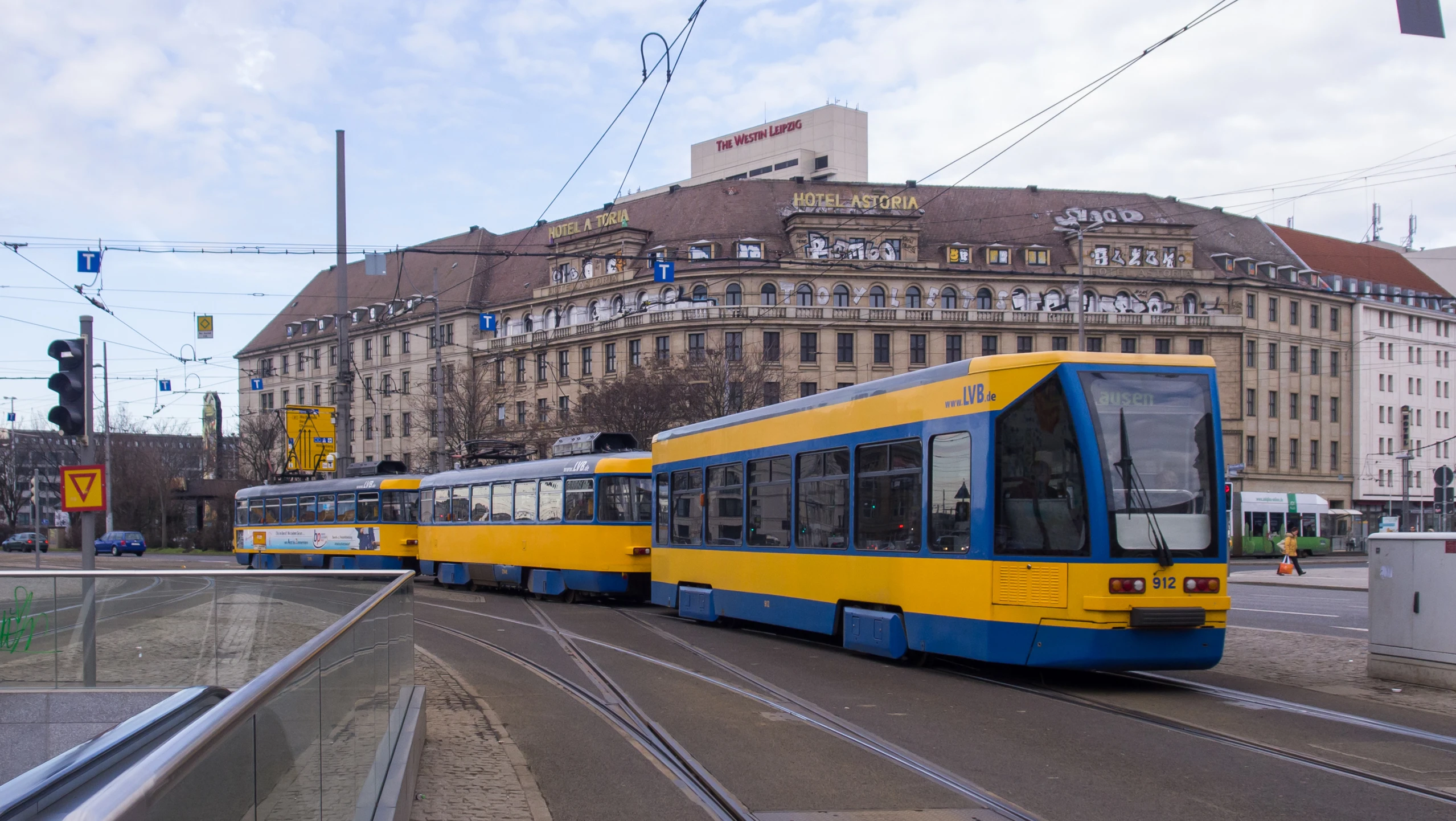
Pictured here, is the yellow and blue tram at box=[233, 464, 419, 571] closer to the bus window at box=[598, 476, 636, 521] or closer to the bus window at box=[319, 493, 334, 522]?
the bus window at box=[319, 493, 334, 522]

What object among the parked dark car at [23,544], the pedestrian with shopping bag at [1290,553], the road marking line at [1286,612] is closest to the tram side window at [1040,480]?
the road marking line at [1286,612]

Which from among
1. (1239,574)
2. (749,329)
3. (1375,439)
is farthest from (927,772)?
(1375,439)

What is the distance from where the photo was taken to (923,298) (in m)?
74.6

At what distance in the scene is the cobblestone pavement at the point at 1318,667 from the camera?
10531 millimetres

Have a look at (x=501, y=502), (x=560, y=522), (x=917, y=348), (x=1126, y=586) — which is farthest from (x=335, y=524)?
(x=917, y=348)

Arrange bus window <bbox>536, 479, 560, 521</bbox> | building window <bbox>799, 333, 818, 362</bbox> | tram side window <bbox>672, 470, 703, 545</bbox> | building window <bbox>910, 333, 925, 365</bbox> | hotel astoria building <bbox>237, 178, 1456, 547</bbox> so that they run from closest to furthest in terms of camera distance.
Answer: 1. tram side window <bbox>672, 470, 703, 545</bbox>
2. bus window <bbox>536, 479, 560, 521</bbox>
3. building window <bbox>799, 333, 818, 362</bbox>
4. hotel astoria building <bbox>237, 178, 1456, 547</bbox>
5. building window <bbox>910, 333, 925, 365</bbox>

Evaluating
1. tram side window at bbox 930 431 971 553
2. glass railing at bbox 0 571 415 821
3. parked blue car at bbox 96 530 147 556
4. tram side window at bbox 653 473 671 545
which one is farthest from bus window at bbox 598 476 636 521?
parked blue car at bbox 96 530 147 556

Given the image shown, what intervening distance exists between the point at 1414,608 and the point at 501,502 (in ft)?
60.9

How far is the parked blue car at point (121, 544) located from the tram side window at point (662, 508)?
167 ft

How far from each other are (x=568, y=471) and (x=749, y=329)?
4852cm

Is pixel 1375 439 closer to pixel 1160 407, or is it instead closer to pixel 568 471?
pixel 568 471

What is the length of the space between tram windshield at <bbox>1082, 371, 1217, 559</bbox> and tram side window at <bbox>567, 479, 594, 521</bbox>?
13.0 metres

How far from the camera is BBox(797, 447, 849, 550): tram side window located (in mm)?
13805

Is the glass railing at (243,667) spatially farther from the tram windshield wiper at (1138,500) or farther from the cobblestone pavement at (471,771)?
the tram windshield wiper at (1138,500)
